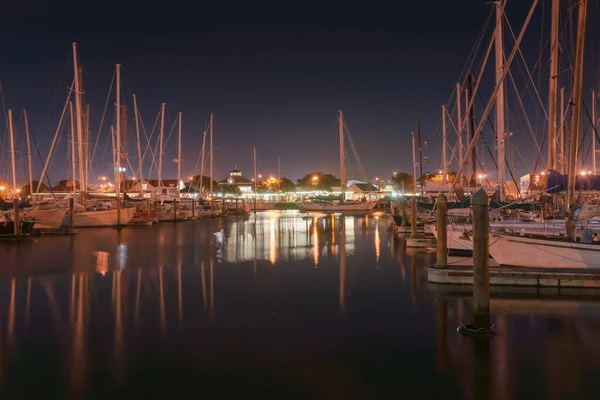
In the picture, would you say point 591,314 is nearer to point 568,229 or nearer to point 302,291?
point 568,229

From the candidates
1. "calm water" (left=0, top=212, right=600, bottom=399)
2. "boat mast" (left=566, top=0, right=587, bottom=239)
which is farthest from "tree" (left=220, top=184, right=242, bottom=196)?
"boat mast" (left=566, top=0, right=587, bottom=239)

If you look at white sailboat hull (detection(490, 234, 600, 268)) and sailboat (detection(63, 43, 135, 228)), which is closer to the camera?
white sailboat hull (detection(490, 234, 600, 268))

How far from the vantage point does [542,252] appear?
49.5 feet

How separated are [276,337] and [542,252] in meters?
9.73

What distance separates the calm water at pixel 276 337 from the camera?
8.04 m

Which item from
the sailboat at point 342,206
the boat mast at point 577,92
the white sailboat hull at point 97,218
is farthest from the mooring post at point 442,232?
the sailboat at point 342,206

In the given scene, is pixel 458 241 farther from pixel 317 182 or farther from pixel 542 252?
pixel 317 182

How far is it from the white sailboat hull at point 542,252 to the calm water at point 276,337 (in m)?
1.54

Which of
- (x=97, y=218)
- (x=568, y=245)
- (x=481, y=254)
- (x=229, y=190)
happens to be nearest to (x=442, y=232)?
(x=568, y=245)

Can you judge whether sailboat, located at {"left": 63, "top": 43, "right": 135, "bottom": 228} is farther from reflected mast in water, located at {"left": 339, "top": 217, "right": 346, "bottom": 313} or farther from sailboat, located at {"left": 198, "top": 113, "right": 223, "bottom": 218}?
reflected mast in water, located at {"left": 339, "top": 217, "right": 346, "bottom": 313}

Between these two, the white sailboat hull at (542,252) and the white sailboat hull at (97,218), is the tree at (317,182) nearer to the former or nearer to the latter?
the white sailboat hull at (97,218)

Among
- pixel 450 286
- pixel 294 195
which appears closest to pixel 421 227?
pixel 450 286

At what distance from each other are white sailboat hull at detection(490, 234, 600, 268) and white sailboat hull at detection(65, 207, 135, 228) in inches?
1375

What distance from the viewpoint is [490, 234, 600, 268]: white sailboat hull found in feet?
47.5
